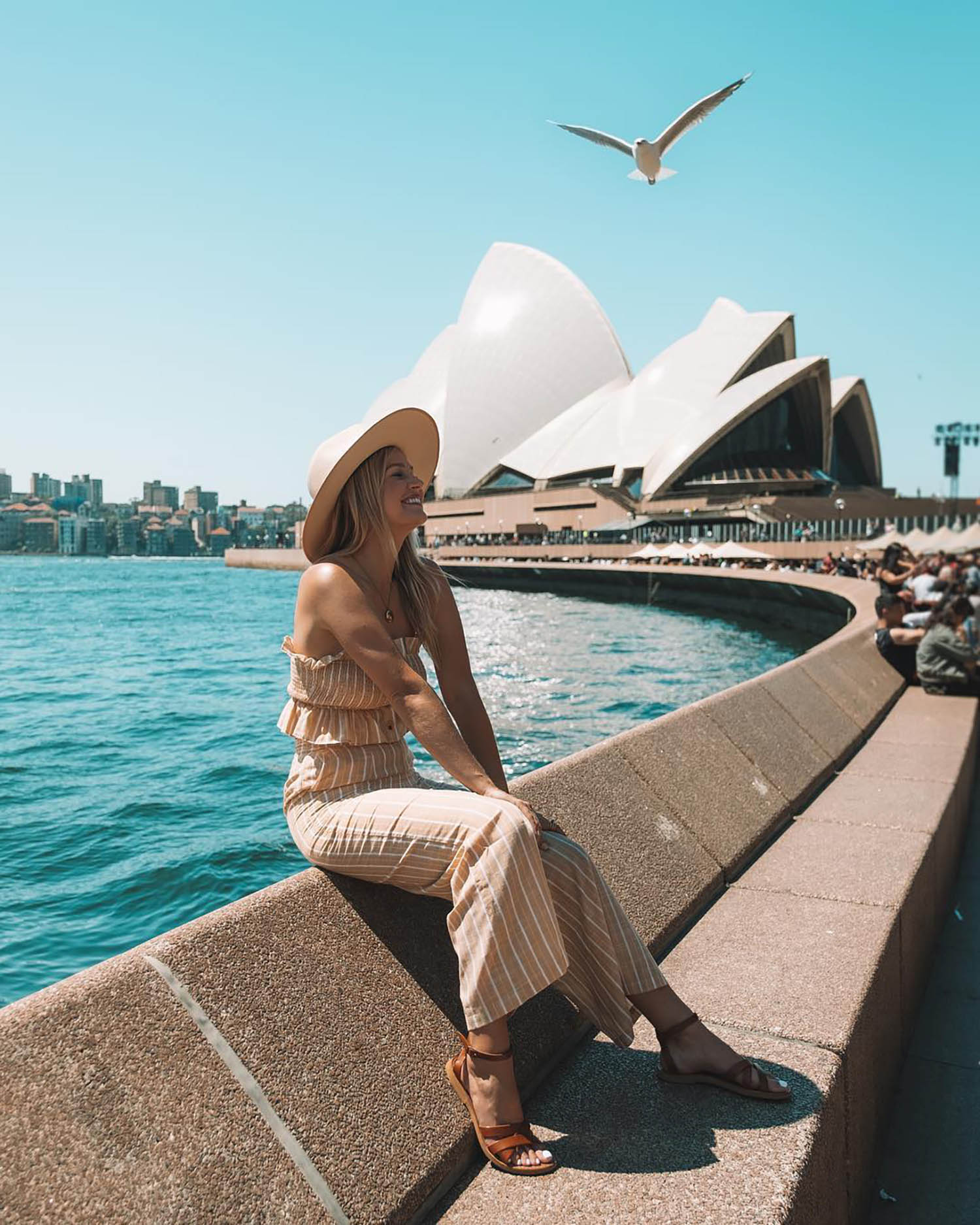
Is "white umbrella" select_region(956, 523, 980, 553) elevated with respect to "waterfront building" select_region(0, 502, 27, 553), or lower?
lower

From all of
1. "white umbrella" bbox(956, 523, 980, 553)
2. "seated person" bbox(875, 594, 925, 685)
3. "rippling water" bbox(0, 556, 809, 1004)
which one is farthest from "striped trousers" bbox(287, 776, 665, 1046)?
"white umbrella" bbox(956, 523, 980, 553)

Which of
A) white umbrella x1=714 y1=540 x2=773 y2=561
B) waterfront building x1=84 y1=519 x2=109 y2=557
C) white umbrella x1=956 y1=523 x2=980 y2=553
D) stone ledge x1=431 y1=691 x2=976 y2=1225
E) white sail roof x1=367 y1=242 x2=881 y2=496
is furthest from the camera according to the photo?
waterfront building x1=84 y1=519 x2=109 y2=557

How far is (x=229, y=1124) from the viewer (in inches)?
52.6

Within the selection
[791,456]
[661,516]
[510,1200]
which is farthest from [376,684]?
[791,456]

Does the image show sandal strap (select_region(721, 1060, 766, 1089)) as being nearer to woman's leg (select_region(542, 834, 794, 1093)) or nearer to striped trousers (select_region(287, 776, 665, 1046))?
woman's leg (select_region(542, 834, 794, 1093))

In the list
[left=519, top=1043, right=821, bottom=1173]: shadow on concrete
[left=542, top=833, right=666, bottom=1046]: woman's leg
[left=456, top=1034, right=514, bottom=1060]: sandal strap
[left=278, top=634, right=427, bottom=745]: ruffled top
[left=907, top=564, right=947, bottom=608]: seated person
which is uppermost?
[left=278, top=634, right=427, bottom=745]: ruffled top

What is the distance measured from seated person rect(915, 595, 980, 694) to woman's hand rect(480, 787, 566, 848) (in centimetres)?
496

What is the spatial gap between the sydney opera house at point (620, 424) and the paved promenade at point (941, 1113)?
125 feet

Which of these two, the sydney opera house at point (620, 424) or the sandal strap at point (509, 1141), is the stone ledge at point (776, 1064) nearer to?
the sandal strap at point (509, 1141)

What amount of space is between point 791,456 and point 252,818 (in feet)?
151

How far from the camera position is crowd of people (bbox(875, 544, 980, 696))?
19.7 ft

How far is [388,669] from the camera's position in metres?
1.78

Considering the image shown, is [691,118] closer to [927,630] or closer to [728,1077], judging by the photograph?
[927,630]

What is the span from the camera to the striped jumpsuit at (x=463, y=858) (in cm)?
155
